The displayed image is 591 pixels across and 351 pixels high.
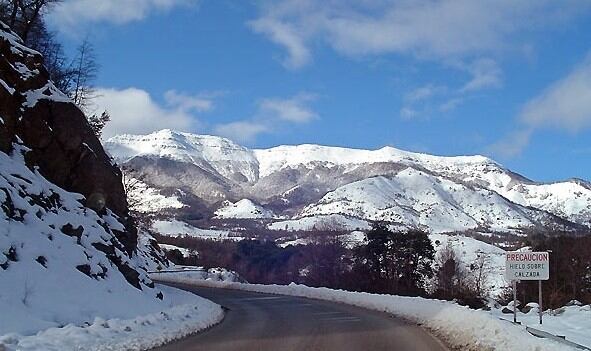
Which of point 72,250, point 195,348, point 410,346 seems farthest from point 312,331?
point 72,250

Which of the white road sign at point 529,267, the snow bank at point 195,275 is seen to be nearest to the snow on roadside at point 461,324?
the white road sign at point 529,267

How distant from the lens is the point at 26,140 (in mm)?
27078

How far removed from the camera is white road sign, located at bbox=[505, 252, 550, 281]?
1988 centimetres

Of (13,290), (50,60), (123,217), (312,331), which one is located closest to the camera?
(13,290)

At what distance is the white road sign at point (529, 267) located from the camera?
65.2 feet

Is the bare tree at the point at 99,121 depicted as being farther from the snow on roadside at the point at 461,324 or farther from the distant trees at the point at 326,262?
the distant trees at the point at 326,262

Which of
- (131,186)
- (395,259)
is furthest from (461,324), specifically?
(395,259)

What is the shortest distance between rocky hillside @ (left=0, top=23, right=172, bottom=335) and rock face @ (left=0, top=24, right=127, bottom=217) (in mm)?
47

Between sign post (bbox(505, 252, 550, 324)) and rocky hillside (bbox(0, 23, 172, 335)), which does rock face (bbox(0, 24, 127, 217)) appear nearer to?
rocky hillside (bbox(0, 23, 172, 335))

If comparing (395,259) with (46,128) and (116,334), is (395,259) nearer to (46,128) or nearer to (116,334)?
(46,128)

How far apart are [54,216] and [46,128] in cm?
571

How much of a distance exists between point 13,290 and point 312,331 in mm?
9114

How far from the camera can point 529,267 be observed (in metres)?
20.0

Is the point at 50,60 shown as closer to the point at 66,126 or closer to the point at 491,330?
the point at 66,126
